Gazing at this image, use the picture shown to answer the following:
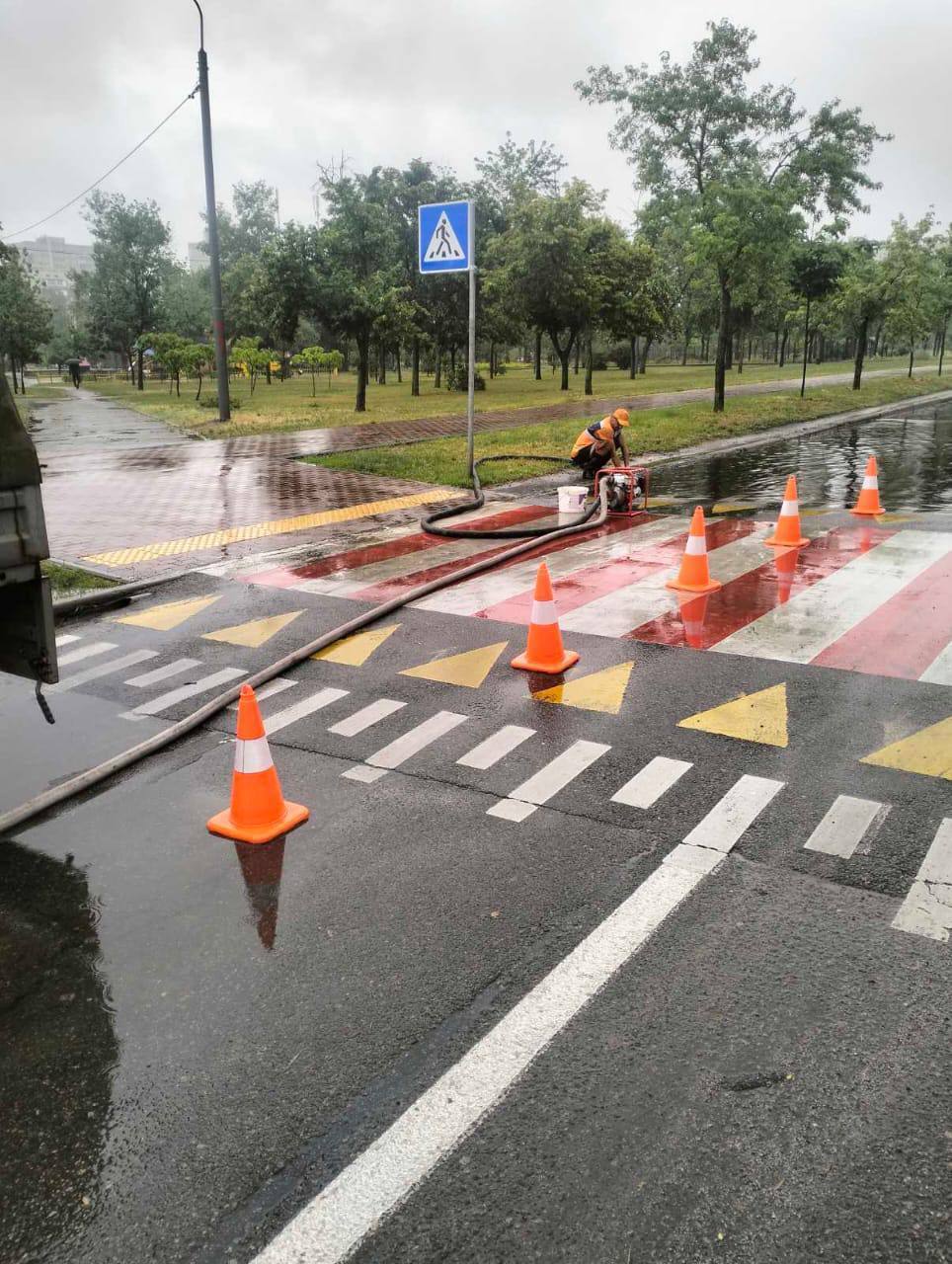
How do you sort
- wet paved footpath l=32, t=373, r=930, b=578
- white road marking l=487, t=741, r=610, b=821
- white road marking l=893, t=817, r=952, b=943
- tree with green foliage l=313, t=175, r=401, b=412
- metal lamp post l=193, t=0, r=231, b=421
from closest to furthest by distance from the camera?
1. white road marking l=893, t=817, r=952, b=943
2. white road marking l=487, t=741, r=610, b=821
3. wet paved footpath l=32, t=373, r=930, b=578
4. metal lamp post l=193, t=0, r=231, b=421
5. tree with green foliage l=313, t=175, r=401, b=412

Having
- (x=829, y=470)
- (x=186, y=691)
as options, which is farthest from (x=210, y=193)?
(x=186, y=691)

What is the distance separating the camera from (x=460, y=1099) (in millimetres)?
2695

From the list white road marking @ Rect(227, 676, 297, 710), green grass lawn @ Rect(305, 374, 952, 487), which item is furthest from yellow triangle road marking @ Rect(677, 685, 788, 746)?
green grass lawn @ Rect(305, 374, 952, 487)

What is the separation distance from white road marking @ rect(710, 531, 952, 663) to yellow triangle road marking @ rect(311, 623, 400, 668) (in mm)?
2446

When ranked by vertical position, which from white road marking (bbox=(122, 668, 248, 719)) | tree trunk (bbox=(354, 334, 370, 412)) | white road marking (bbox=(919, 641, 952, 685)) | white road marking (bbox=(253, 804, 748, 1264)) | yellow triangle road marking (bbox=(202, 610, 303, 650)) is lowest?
white road marking (bbox=(253, 804, 748, 1264))

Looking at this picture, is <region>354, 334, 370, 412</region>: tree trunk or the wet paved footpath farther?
<region>354, 334, 370, 412</region>: tree trunk

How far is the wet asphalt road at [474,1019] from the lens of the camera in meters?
2.35

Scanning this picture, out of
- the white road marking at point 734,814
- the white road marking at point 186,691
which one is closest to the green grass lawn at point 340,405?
the white road marking at point 186,691

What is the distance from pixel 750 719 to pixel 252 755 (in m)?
2.81

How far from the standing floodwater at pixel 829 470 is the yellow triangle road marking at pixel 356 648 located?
735 cm

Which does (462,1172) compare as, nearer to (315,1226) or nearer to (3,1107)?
(315,1226)

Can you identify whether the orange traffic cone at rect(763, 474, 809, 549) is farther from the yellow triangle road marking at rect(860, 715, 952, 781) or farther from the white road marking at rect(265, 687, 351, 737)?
the white road marking at rect(265, 687, 351, 737)

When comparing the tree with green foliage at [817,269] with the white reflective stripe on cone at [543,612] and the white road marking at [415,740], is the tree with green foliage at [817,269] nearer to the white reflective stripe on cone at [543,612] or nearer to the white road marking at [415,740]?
the white reflective stripe on cone at [543,612]

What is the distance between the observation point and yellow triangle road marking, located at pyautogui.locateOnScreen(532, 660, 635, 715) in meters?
5.70
